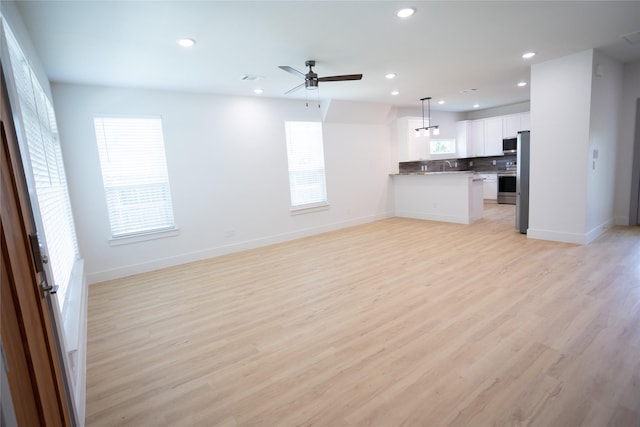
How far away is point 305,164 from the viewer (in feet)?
20.6

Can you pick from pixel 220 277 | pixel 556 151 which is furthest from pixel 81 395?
pixel 556 151

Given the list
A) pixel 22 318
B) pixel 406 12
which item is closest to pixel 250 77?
pixel 406 12

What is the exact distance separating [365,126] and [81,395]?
656 centimetres

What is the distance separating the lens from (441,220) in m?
6.87

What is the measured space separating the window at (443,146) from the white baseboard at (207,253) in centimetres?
349

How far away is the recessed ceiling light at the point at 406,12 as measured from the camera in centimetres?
266

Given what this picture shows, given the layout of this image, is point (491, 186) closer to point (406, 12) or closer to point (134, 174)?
point (406, 12)

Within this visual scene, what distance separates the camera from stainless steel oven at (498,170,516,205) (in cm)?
808

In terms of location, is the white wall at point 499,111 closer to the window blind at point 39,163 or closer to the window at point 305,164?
the window at point 305,164

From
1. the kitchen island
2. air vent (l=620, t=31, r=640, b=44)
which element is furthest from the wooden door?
the kitchen island

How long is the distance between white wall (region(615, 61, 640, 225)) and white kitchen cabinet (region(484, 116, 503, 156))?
11.4 ft

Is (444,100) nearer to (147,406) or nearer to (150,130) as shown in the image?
(150,130)

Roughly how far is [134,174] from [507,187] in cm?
848

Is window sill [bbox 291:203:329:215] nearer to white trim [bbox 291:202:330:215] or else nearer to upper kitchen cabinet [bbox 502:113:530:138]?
white trim [bbox 291:202:330:215]
